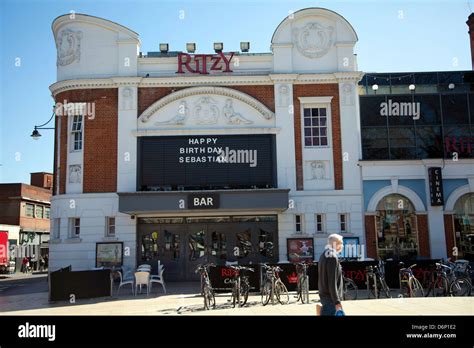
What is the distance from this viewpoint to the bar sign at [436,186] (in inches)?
830

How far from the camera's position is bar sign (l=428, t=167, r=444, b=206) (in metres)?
21.1

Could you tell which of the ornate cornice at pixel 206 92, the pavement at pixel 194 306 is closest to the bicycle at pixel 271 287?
the pavement at pixel 194 306

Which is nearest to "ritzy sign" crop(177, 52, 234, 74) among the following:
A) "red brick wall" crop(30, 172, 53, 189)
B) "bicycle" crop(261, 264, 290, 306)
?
"bicycle" crop(261, 264, 290, 306)

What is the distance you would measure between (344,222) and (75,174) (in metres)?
12.7

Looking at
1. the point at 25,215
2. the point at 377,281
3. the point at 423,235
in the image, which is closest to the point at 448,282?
the point at 377,281

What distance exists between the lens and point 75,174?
2188 centimetres

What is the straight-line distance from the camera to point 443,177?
21609 millimetres

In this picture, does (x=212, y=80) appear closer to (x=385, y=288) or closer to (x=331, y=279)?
(x=385, y=288)

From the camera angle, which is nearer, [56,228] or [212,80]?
[56,228]
